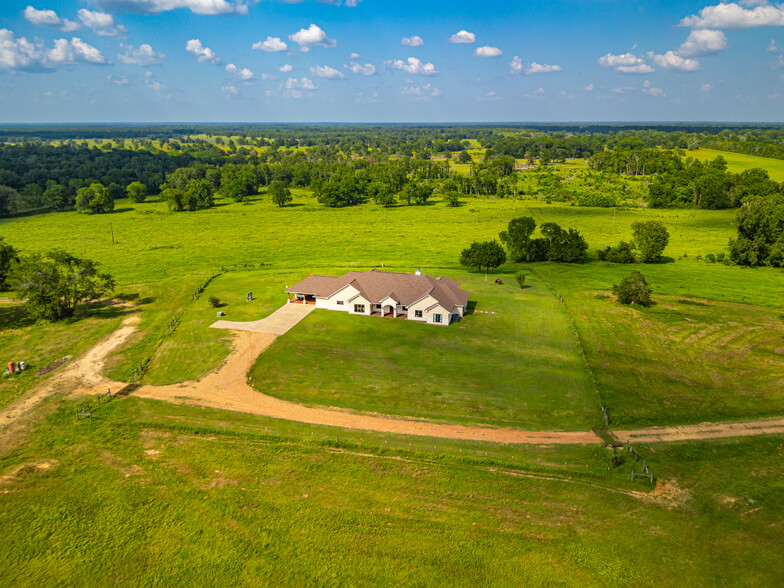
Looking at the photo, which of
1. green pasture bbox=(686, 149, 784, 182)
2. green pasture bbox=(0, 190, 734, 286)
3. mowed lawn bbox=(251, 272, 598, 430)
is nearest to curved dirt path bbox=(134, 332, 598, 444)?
mowed lawn bbox=(251, 272, 598, 430)

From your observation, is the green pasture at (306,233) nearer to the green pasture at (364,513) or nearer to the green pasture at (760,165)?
the green pasture at (760,165)

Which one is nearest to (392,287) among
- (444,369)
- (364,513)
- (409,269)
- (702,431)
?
(444,369)

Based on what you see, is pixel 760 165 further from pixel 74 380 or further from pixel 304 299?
pixel 74 380

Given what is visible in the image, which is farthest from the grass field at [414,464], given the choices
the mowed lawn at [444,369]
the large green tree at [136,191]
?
the large green tree at [136,191]

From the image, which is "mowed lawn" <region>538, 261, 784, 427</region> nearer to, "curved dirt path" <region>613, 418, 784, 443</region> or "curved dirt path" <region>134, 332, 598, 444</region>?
"curved dirt path" <region>613, 418, 784, 443</region>

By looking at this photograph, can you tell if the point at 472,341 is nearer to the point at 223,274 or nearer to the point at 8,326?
the point at 223,274

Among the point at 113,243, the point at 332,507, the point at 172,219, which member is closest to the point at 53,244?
the point at 113,243

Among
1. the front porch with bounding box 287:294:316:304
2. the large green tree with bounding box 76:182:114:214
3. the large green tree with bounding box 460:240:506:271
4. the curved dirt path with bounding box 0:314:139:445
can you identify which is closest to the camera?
the curved dirt path with bounding box 0:314:139:445

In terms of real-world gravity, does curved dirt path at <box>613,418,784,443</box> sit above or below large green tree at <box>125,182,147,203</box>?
below
